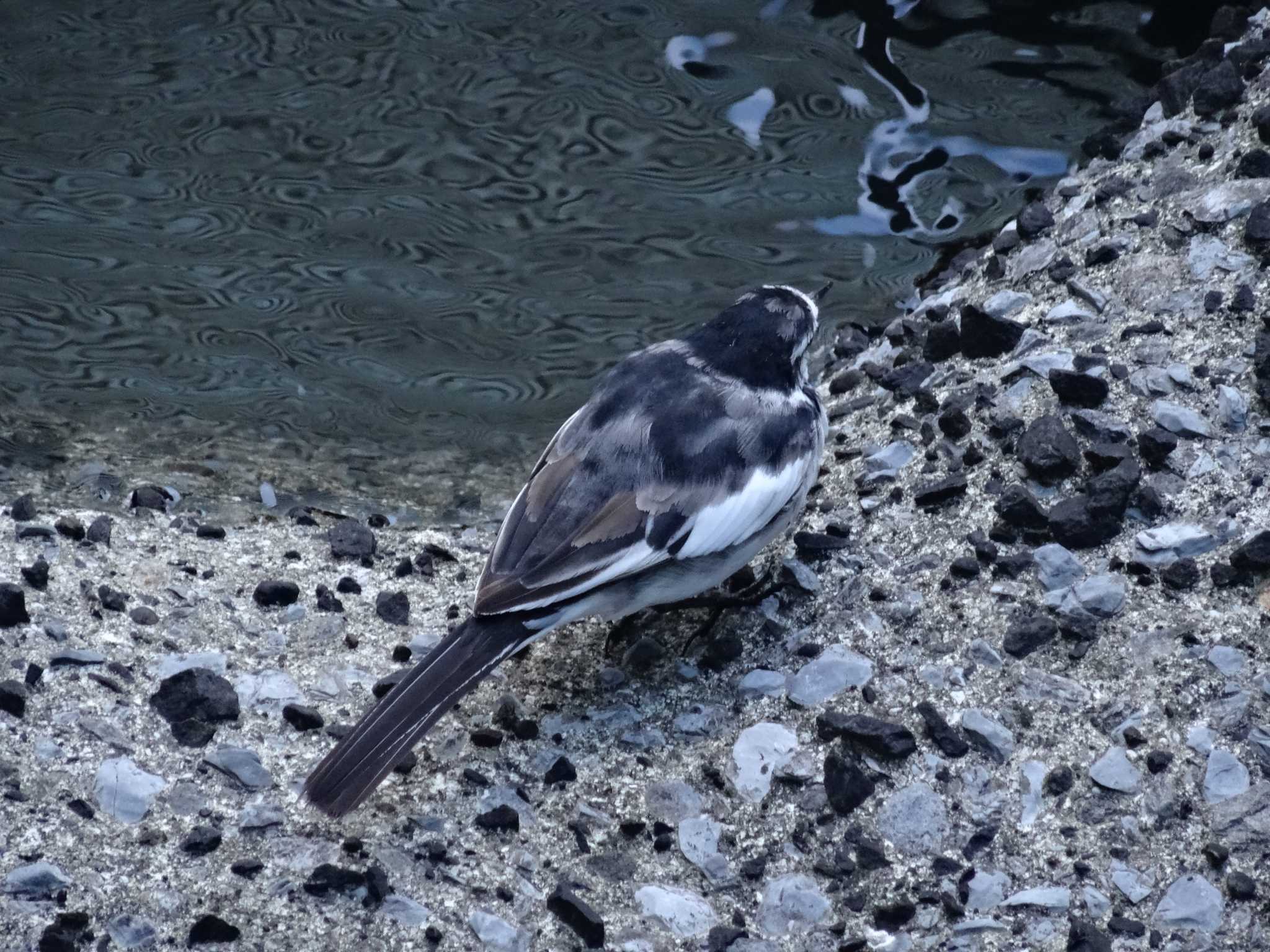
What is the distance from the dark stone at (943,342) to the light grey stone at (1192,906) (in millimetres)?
2038

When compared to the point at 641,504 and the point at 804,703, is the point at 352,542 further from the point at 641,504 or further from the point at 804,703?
the point at 804,703

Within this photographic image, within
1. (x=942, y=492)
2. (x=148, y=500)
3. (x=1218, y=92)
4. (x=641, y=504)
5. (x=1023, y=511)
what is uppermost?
(x=1218, y=92)

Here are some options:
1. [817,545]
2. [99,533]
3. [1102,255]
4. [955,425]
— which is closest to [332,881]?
[99,533]

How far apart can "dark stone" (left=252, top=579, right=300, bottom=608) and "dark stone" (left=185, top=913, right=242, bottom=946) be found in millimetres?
1201

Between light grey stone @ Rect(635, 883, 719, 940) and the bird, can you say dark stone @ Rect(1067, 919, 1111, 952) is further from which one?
the bird

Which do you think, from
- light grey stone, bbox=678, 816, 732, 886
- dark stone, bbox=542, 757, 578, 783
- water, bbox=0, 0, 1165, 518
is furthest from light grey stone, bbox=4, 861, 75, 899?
water, bbox=0, 0, 1165, 518

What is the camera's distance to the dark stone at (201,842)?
11.6 ft

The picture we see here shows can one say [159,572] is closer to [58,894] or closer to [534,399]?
[58,894]

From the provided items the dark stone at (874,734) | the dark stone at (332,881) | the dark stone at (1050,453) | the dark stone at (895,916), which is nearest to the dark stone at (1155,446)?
the dark stone at (1050,453)

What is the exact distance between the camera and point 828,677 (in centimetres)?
405

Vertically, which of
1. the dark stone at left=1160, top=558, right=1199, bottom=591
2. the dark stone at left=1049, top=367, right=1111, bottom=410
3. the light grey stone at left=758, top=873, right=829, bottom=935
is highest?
the dark stone at left=1049, top=367, right=1111, bottom=410

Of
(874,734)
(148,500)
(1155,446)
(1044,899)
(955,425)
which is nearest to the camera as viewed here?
(1044,899)

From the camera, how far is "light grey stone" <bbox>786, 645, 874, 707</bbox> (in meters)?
4.02

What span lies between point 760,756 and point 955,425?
4.20 ft
